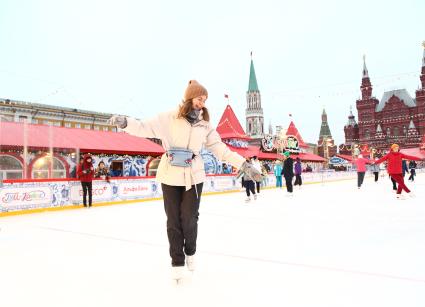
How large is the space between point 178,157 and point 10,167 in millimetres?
11736

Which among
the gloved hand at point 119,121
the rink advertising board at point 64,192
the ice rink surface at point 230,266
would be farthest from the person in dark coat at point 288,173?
the gloved hand at point 119,121

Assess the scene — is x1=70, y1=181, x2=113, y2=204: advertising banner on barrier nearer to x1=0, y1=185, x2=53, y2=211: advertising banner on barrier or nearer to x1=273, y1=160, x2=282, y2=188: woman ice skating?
x1=0, y1=185, x2=53, y2=211: advertising banner on barrier

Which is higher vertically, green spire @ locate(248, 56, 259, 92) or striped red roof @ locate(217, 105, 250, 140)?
green spire @ locate(248, 56, 259, 92)

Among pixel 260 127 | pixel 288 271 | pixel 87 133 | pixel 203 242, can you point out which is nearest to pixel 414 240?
pixel 288 271

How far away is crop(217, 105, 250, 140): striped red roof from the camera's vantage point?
23366 millimetres

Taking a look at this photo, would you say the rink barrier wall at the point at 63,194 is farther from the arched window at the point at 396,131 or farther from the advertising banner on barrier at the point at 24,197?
the arched window at the point at 396,131

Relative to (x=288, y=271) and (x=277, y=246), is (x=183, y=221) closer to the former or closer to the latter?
(x=288, y=271)

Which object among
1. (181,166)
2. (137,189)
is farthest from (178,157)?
(137,189)

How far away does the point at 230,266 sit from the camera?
2.96 meters

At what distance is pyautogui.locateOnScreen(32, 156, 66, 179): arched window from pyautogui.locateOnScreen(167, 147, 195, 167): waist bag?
9430 millimetres

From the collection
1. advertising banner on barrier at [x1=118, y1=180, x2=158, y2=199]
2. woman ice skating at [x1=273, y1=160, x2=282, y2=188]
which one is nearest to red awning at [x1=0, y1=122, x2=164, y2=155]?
advertising banner on barrier at [x1=118, y1=180, x2=158, y2=199]

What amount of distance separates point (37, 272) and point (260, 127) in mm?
69761

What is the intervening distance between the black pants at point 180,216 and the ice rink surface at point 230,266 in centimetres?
→ 25

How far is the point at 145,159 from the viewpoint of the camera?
1664 centimetres
